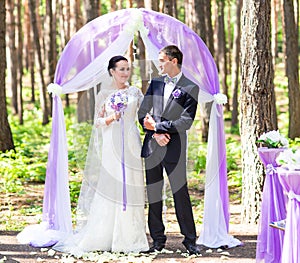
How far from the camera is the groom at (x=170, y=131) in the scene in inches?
269

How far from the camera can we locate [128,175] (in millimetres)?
7207

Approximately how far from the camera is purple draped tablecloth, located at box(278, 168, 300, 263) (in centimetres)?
507

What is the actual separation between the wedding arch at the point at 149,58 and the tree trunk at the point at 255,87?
718 millimetres

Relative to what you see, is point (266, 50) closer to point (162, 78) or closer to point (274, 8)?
point (162, 78)

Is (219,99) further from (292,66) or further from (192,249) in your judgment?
(292,66)

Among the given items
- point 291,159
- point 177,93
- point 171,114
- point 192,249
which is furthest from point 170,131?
point 291,159

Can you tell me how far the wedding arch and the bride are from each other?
0.52 m

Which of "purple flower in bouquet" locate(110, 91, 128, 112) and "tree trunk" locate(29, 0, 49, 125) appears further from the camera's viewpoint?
"tree trunk" locate(29, 0, 49, 125)

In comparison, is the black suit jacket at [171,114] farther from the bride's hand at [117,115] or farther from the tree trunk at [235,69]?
the tree trunk at [235,69]

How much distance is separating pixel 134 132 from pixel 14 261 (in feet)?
6.45

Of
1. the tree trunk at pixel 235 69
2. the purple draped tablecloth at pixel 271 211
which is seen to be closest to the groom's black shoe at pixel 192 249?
the purple draped tablecloth at pixel 271 211

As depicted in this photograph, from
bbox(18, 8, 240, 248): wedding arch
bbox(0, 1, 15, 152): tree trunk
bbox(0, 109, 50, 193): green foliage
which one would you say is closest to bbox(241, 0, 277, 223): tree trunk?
bbox(18, 8, 240, 248): wedding arch

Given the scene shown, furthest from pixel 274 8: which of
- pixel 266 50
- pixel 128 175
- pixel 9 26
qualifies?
pixel 128 175

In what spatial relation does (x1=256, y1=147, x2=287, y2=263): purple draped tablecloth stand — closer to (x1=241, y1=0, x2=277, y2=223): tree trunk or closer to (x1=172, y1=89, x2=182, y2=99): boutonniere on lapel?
(x1=172, y1=89, x2=182, y2=99): boutonniere on lapel
